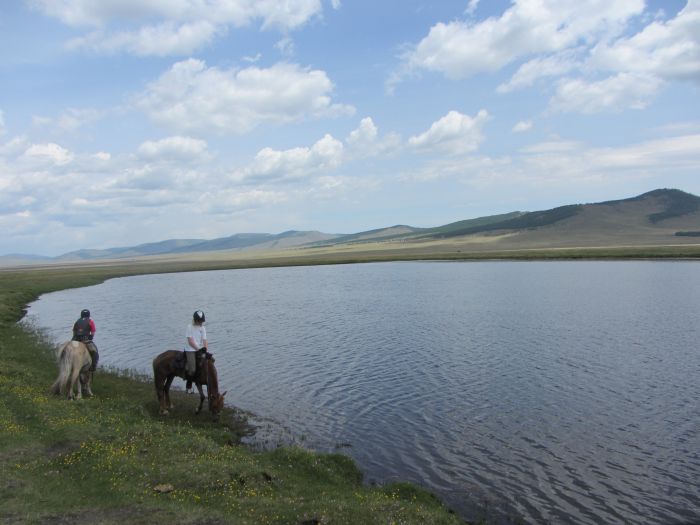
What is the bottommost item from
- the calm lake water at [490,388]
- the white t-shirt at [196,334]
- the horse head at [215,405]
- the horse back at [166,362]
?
the calm lake water at [490,388]

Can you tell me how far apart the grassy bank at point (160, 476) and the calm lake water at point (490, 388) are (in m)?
2.24

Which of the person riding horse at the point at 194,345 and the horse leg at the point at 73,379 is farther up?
the person riding horse at the point at 194,345

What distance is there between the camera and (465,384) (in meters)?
24.0

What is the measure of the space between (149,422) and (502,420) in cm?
1272

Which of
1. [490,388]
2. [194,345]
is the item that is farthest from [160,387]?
[490,388]

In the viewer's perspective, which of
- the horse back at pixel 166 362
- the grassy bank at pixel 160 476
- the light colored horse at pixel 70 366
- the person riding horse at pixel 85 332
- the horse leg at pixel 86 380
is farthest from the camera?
the horse leg at pixel 86 380

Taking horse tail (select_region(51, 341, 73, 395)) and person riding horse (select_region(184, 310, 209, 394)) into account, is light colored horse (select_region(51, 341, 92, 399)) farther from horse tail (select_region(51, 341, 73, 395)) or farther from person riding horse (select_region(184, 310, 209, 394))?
person riding horse (select_region(184, 310, 209, 394))

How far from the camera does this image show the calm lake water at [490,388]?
14258mm

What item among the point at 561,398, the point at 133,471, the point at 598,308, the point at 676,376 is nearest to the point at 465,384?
the point at 561,398

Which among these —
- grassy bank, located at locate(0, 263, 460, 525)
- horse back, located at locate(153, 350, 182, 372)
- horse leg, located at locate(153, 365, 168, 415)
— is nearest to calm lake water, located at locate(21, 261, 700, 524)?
grassy bank, located at locate(0, 263, 460, 525)

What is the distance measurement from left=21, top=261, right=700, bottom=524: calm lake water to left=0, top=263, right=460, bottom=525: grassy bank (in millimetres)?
2241

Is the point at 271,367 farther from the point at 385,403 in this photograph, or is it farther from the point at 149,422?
the point at 149,422

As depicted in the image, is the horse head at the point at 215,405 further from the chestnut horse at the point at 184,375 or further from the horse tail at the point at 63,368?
the horse tail at the point at 63,368

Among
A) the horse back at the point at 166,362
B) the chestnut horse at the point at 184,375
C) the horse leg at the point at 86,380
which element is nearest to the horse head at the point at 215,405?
the chestnut horse at the point at 184,375
